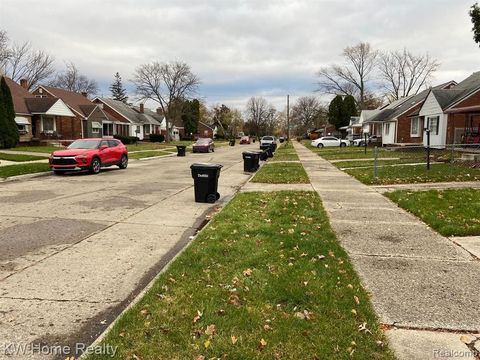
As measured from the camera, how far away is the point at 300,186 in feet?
43.5

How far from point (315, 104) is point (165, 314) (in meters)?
129

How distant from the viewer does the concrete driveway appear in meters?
3.65

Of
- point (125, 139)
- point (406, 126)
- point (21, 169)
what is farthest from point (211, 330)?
point (125, 139)

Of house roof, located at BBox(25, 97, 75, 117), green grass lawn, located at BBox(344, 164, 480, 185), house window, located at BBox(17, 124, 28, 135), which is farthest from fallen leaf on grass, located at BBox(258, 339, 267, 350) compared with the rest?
house roof, located at BBox(25, 97, 75, 117)

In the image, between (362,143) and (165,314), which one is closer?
(165,314)

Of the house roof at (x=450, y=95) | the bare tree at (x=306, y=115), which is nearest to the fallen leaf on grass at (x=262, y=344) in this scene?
the house roof at (x=450, y=95)

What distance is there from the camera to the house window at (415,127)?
117ft

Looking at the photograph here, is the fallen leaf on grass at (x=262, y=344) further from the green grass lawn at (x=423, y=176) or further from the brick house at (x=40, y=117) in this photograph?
the brick house at (x=40, y=117)

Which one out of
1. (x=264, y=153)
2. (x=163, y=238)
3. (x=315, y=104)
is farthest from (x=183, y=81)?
(x=315, y=104)

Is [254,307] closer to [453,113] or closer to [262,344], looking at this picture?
[262,344]

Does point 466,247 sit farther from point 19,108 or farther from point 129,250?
point 19,108

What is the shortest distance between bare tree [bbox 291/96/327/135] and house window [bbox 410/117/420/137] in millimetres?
85290

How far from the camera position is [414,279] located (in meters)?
4.69

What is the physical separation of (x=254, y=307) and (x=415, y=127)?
37.0 m
